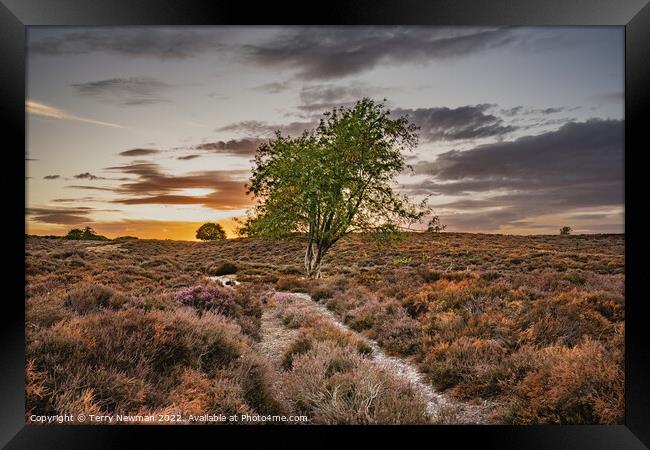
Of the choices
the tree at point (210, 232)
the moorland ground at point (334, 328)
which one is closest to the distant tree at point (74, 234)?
the moorland ground at point (334, 328)

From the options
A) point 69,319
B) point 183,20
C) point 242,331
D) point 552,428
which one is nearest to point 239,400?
point 242,331

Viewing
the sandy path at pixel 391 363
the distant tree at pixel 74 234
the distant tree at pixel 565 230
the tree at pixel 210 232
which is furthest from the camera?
the tree at pixel 210 232

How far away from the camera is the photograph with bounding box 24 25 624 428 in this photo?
4.71 meters

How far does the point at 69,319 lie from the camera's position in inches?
212

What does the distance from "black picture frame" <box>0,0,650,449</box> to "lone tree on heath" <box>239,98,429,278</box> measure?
5.78ft

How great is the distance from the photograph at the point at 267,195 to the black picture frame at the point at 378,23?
16 centimetres

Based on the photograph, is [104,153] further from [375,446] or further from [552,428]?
[552,428]

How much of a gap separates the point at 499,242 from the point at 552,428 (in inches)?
134

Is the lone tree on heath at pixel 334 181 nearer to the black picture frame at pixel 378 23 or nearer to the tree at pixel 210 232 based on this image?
the tree at pixel 210 232

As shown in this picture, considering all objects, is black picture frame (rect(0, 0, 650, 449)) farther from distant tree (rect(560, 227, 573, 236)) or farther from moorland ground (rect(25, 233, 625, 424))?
distant tree (rect(560, 227, 573, 236))

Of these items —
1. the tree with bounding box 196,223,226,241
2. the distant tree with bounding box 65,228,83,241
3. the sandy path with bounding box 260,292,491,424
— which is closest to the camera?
the sandy path with bounding box 260,292,491,424

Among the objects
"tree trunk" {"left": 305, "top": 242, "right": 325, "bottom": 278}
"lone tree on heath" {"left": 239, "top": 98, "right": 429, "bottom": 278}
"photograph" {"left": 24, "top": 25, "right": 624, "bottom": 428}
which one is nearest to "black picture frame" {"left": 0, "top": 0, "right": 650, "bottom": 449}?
"photograph" {"left": 24, "top": 25, "right": 624, "bottom": 428}

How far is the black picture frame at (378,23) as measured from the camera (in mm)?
4531

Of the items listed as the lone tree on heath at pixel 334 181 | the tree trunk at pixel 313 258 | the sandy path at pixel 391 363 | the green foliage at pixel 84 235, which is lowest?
the sandy path at pixel 391 363
